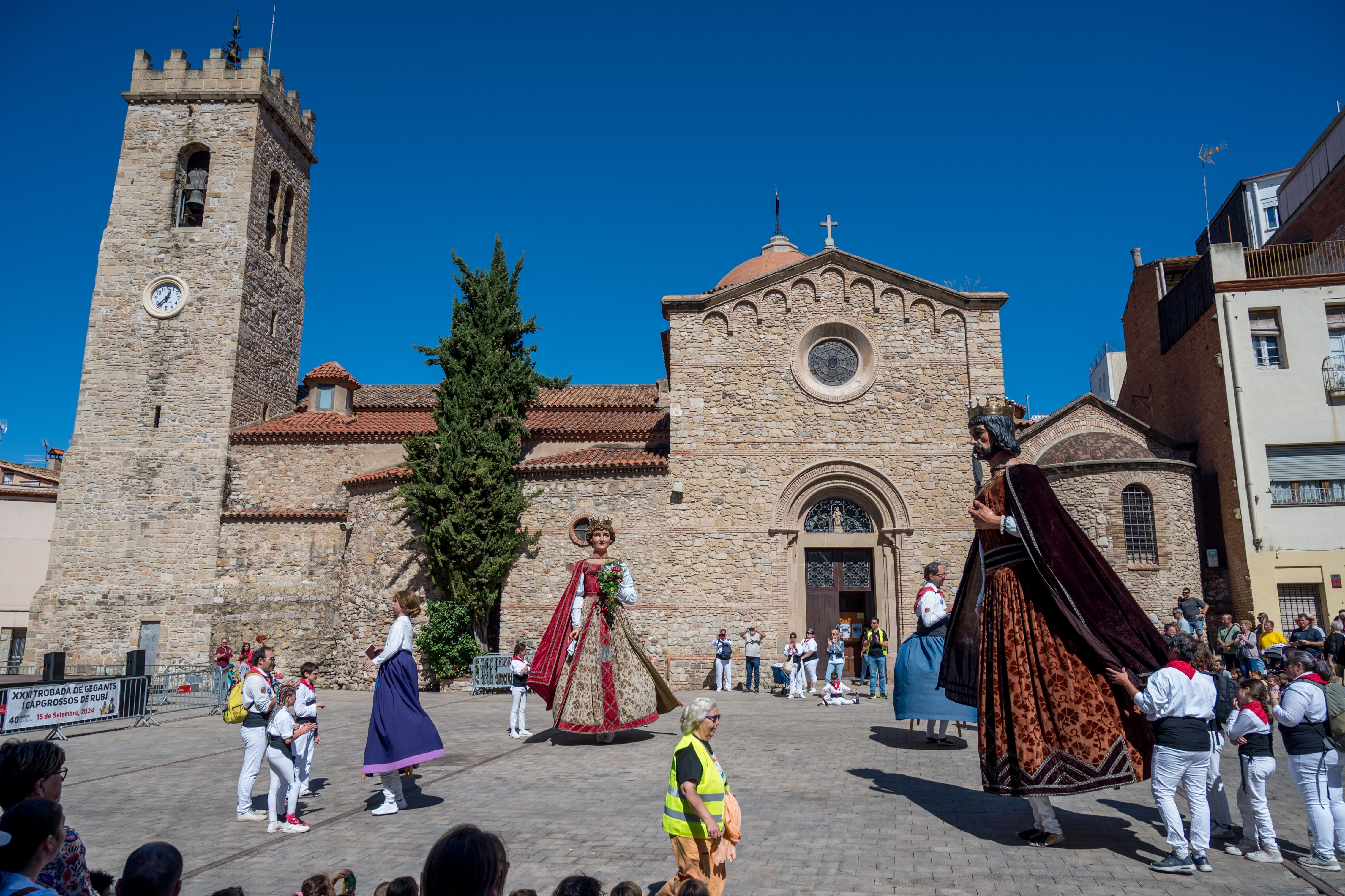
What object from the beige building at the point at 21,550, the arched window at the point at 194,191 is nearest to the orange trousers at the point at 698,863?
the arched window at the point at 194,191

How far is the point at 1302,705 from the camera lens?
537 centimetres

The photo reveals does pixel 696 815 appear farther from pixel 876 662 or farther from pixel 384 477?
pixel 384 477

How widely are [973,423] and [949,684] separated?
7.13ft

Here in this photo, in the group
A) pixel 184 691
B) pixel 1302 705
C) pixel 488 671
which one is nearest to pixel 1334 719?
pixel 1302 705

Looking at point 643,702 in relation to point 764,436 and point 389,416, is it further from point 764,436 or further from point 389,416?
point 389,416

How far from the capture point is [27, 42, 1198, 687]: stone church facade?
18188 mm

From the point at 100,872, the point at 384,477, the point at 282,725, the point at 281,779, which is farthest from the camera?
the point at 384,477

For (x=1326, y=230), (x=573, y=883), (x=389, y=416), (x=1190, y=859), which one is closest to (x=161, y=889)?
(x=573, y=883)

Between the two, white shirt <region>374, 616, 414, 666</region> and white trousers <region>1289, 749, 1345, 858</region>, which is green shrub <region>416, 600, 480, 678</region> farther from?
white trousers <region>1289, 749, 1345, 858</region>

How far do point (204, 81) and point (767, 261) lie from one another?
19.4 m

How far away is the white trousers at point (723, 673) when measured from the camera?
677 inches

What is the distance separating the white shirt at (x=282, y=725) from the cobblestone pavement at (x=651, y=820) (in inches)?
29.8

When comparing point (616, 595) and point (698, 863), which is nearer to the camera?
point (698, 863)

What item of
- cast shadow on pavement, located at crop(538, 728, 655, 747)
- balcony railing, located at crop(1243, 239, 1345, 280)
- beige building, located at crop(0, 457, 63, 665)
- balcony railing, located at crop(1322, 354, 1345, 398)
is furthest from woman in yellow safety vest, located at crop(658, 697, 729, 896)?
beige building, located at crop(0, 457, 63, 665)
